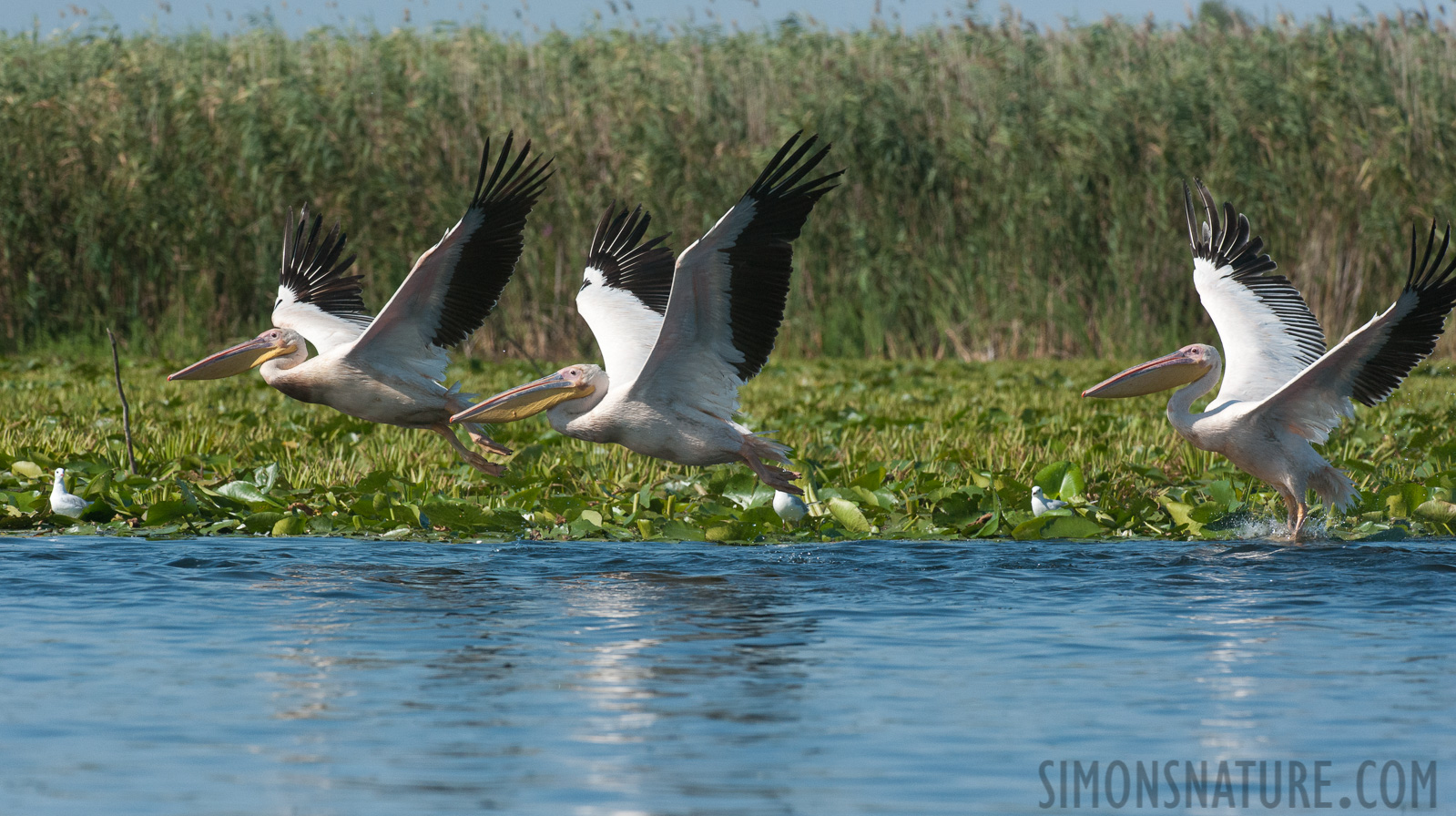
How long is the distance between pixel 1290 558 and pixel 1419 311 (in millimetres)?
1041

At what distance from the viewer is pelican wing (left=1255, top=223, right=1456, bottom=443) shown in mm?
6184

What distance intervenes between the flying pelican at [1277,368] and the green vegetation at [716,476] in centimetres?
25

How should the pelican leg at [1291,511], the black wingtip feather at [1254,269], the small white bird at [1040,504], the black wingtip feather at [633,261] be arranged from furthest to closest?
the black wingtip feather at [633,261]
the black wingtip feather at [1254,269]
the pelican leg at [1291,511]
the small white bird at [1040,504]

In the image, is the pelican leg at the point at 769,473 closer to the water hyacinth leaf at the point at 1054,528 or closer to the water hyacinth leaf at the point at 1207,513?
the water hyacinth leaf at the point at 1054,528

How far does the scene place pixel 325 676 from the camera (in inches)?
166

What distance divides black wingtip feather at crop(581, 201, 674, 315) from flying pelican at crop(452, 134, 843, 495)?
12.0 inches

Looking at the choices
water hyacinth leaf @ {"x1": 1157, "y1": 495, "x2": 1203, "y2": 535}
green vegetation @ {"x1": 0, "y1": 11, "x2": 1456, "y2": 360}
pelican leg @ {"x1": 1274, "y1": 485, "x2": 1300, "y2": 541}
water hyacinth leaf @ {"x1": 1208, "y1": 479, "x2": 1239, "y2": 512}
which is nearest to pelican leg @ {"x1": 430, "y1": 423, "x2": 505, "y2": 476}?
water hyacinth leaf @ {"x1": 1157, "y1": 495, "x2": 1203, "y2": 535}

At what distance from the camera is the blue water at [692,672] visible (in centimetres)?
334

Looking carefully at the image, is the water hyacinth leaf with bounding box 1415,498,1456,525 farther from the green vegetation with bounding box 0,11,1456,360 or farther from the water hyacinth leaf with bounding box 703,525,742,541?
the green vegetation with bounding box 0,11,1456,360

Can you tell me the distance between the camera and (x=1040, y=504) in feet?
21.8

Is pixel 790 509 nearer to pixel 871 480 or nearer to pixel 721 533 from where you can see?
pixel 721 533

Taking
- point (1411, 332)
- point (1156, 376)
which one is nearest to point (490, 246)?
point (1156, 376)

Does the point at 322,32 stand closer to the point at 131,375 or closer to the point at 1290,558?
the point at 131,375

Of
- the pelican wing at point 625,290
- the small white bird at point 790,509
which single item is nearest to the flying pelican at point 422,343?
the pelican wing at point 625,290
